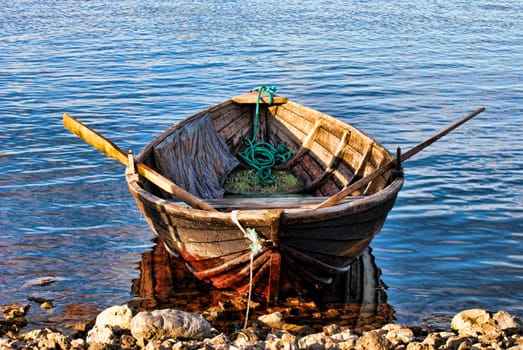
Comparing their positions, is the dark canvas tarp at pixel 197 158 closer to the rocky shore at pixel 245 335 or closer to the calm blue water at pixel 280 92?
the calm blue water at pixel 280 92

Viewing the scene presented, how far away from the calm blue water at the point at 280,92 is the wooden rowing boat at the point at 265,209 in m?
1.04

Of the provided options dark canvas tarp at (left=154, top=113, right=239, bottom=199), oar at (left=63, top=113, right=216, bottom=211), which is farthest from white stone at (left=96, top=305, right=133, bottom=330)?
dark canvas tarp at (left=154, top=113, right=239, bottom=199)

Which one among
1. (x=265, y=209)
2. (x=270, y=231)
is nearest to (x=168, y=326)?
(x=270, y=231)

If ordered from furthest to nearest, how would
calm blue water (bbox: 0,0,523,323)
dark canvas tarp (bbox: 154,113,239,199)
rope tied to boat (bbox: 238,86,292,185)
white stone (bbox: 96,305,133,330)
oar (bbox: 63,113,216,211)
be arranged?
1. rope tied to boat (bbox: 238,86,292,185)
2. dark canvas tarp (bbox: 154,113,239,199)
3. calm blue water (bbox: 0,0,523,323)
4. oar (bbox: 63,113,216,211)
5. white stone (bbox: 96,305,133,330)

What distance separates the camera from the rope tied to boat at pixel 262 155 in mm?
11359

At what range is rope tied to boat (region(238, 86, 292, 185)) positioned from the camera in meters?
11.4

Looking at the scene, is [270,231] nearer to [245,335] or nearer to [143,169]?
[245,335]

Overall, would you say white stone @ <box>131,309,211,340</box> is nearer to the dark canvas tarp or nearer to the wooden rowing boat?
the wooden rowing boat

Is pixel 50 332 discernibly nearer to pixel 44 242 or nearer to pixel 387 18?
pixel 44 242

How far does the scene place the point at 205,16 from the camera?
3272 centimetres

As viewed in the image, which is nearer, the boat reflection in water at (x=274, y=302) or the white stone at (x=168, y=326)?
the white stone at (x=168, y=326)

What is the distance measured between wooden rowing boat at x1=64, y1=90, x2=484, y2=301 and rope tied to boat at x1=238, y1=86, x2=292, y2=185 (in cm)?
42

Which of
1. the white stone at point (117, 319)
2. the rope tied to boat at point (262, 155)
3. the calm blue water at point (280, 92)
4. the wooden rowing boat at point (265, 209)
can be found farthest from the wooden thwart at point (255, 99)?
the white stone at point (117, 319)

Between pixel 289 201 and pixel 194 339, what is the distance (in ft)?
7.78
